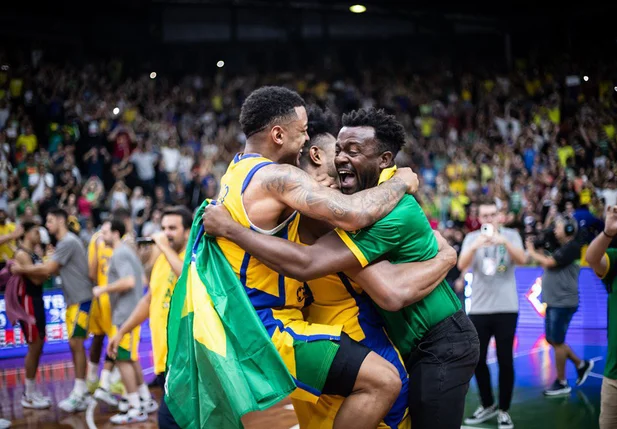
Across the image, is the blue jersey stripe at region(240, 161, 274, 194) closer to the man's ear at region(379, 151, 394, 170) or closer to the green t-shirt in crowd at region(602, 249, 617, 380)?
the man's ear at region(379, 151, 394, 170)

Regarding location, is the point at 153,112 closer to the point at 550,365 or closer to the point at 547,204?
the point at 547,204

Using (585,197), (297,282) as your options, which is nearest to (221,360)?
(297,282)

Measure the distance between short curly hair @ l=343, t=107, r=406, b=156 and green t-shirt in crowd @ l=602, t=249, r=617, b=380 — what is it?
7.11ft

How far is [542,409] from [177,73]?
691 inches

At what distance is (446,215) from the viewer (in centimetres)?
1762

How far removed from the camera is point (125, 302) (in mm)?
8852

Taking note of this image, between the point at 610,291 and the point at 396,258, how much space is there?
230 cm

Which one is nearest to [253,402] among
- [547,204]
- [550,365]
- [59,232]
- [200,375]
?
[200,375]

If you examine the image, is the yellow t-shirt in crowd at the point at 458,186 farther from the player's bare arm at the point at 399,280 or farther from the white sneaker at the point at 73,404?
the player's bare arm at the point at 399,280

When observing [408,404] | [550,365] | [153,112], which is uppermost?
[153,112]

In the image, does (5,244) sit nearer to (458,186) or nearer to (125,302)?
(125,302)

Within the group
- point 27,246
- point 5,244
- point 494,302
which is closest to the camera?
point 494,302

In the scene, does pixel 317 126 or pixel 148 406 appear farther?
pixel 148 406

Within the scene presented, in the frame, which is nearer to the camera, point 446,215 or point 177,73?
point 446,215
